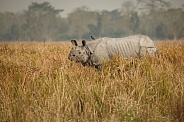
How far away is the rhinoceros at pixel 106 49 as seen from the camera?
5410 millimetres

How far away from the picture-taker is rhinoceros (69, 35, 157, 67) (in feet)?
17.7

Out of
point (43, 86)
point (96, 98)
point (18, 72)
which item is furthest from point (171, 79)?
point (18, 72)

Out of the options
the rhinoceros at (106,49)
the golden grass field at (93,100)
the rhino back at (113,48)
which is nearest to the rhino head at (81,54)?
the rhinoceros at (106,49)

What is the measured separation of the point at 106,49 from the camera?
554cm

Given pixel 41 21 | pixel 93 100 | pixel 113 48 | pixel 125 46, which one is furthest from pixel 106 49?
pixel 41 21

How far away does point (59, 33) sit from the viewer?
64.1 m

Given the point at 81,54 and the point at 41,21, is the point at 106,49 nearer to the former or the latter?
the point at 81,54

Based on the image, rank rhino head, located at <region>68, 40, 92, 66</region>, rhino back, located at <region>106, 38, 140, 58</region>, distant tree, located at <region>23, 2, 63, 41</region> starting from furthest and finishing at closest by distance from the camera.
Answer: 1. distant tree, located at <region>23, 2, 63, 41</region>
2. rhino back, located at <region>106, 38, 140, 58</region>
3. rhino head, located at <region>68, 40, 92, 66</region>

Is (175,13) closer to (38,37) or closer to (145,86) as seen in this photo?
(38,37)

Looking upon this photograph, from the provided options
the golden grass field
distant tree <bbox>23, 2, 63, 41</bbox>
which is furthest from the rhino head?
distant tree <bbox>23, 2, 63, 41</bbox>

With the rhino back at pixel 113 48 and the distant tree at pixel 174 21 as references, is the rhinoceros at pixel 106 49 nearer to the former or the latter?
the rhino back at pixel 113 48

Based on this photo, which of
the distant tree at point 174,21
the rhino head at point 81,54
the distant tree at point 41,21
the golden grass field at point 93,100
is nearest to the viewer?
the golden grass field at point 93,100

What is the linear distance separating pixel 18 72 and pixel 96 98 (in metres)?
1.33

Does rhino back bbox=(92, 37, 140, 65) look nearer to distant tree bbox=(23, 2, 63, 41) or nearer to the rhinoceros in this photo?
the rhinoceros
